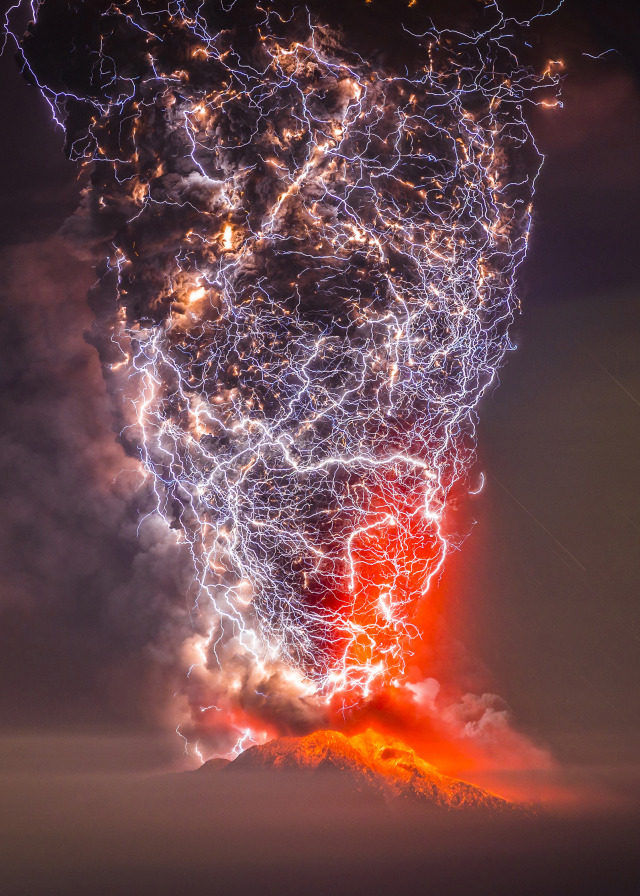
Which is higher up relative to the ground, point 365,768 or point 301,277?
point 301,277

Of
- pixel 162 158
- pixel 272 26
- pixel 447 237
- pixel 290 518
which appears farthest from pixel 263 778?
pixel 272 26

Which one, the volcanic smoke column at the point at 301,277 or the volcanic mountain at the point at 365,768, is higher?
the volcanic smoke column at the point at 301,277

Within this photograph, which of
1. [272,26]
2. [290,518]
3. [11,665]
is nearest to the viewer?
[272,26]

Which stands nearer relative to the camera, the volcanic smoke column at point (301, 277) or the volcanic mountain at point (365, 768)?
the volcanic smoke column at point (301, 277)

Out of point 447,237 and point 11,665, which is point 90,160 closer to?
point 447,237
